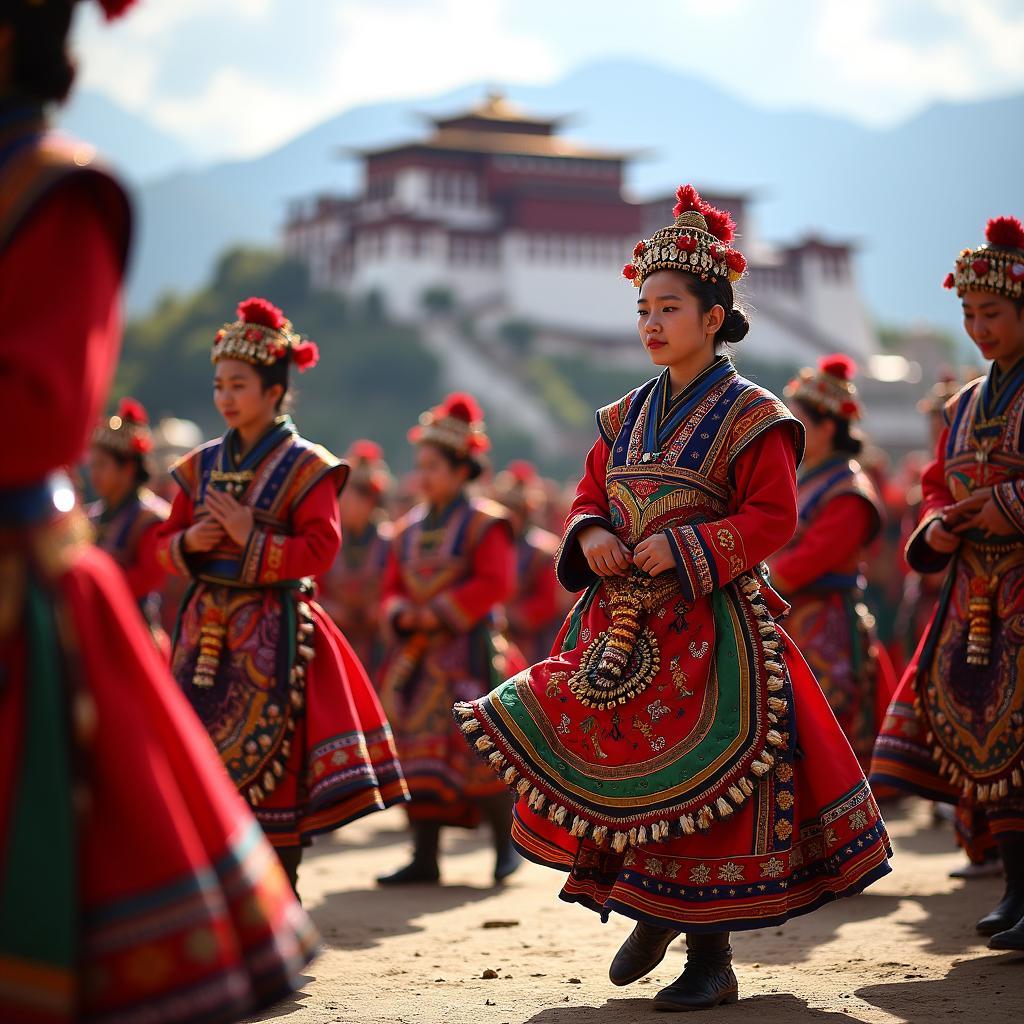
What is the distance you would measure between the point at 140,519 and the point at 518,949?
2741 millimetres

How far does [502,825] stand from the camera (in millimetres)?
6992

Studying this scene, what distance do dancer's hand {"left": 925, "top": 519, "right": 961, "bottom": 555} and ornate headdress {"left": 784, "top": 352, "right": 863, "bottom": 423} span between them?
148 centimetres

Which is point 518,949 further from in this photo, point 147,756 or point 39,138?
point 39,138

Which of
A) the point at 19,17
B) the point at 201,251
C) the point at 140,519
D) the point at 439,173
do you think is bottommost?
the point at 140,519

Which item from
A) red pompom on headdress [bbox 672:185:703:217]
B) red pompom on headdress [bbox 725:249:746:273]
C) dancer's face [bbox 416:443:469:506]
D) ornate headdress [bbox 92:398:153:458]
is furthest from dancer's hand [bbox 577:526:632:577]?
ornate headdress [bbox 92:398:153:458]

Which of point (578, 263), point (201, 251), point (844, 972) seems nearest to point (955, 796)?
point (844, 972)

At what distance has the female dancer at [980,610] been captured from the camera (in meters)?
4.81

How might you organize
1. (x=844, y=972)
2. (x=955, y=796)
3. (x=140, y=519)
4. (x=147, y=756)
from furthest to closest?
(x=140, y=519) < (x=955, y=796) < (x=844, y=972) < (x=147, y=756)

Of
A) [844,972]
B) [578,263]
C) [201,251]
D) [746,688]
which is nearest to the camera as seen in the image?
[746,688]

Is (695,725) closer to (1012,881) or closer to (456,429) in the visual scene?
(1012,881)

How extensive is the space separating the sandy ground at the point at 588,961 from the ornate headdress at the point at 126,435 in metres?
1.90

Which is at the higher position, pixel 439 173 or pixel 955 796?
Result: pixel 439 173

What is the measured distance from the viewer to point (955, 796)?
509cm

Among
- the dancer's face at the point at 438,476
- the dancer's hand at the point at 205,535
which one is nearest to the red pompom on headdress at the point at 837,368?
the dancer's face at the point at 438,476
